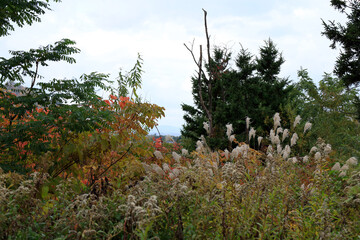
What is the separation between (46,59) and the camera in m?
4.87

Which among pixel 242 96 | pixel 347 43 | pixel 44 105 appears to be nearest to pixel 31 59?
pixel 44 105

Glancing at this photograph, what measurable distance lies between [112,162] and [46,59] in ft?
6.55

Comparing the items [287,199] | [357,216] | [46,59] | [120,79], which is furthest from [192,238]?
[120,79]

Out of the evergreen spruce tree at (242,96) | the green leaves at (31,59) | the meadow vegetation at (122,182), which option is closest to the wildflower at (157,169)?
the meadow vegetation at (122,182)

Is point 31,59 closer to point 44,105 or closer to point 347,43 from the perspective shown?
point 44,105

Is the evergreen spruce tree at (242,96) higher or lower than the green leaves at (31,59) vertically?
higher

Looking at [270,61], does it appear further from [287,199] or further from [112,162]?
[287,199]

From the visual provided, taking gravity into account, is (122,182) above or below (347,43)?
below

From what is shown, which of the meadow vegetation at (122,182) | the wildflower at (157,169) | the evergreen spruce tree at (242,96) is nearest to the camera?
the meadow vegetation at (122,182)

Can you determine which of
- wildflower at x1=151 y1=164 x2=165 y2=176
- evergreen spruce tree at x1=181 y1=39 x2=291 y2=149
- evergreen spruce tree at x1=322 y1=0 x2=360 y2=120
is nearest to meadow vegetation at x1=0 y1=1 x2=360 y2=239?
wildflower at x1=151 y1=164 x2=165 y2=176

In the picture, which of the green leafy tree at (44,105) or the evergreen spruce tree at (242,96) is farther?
the evergreen spruce tree at (242,96)

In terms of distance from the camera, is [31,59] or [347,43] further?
[347,43]

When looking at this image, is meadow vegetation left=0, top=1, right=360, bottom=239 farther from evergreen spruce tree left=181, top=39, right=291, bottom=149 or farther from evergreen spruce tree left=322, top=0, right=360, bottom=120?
evergreen spruce tree left=322, top=0, right=360, bottom=120

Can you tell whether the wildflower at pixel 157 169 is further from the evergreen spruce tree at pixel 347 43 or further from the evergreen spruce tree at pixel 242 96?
→ the evergreen spruce tree at pixel 347 43
